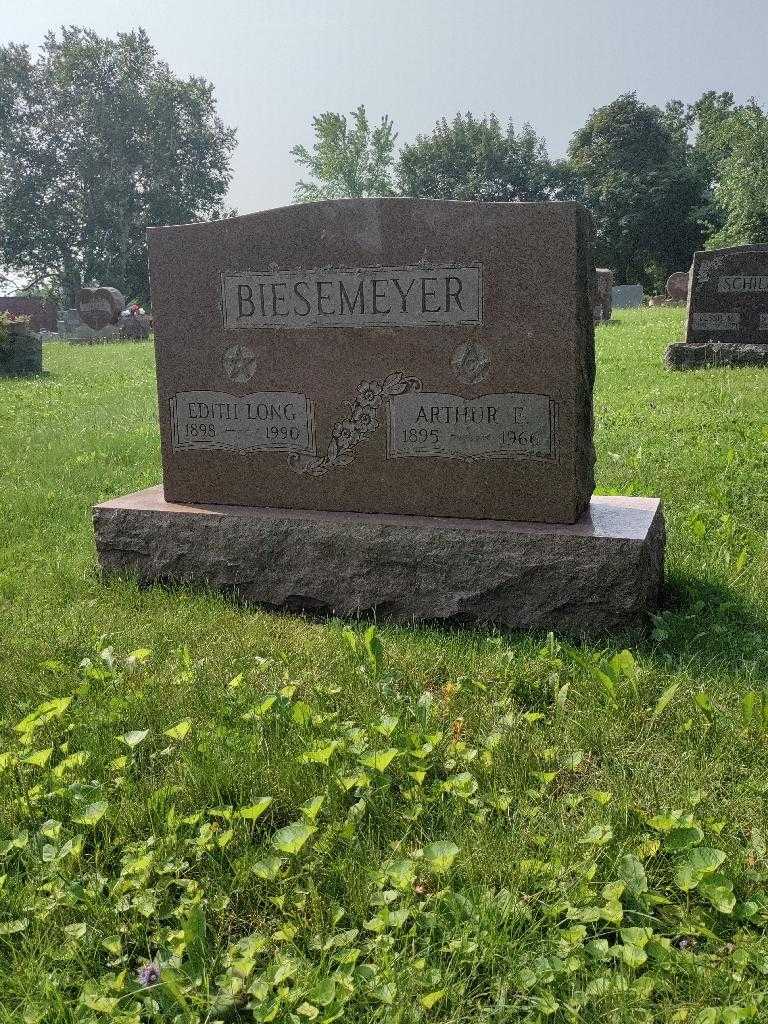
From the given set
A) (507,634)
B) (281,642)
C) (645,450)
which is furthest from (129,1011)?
(645,450)

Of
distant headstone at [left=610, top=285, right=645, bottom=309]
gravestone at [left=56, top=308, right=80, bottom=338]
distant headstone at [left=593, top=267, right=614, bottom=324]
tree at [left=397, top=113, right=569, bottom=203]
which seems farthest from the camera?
tree at [left=397, top=113, right=569, bottom=203]

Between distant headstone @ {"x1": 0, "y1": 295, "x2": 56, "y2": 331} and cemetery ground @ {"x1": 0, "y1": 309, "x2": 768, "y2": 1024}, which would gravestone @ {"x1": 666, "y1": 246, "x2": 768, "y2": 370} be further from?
distant headstone @ {"x1": 0, "y1": 295, "x2": 56, "y2": 331}

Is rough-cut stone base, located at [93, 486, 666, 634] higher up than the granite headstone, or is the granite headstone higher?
the granite headstone

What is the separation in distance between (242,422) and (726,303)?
329 inches

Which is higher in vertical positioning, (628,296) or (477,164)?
(477,164)

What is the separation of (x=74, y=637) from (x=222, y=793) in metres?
1.28

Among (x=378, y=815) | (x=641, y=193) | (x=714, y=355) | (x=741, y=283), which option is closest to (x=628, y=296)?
(x=641, y=193)

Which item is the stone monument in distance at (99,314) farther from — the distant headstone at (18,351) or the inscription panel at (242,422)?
the inscription panel at (242,422)

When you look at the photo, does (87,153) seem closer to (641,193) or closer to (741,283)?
(641,193)

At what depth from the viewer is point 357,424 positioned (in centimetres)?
364

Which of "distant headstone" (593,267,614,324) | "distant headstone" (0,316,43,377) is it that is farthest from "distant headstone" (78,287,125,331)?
"distant headstone" (593,267,614,324)

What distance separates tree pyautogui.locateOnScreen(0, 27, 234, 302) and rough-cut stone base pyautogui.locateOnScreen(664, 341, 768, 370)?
39.4 meters

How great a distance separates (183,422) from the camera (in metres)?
3.98

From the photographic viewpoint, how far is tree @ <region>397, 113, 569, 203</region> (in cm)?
5300
